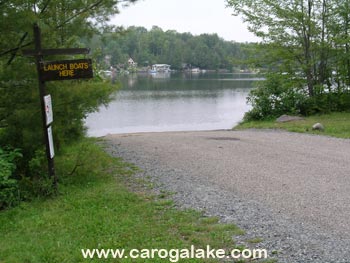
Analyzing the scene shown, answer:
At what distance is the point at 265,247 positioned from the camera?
438 cm

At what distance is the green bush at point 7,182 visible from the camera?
6.16 metres

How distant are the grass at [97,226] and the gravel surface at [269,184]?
0.40 m

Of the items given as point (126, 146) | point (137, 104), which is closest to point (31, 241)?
point (126, 146)

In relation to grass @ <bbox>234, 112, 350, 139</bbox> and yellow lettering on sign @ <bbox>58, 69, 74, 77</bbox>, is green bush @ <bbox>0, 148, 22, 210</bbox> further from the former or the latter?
grass @ <bbox>234, 112, 350, 139</bbox>

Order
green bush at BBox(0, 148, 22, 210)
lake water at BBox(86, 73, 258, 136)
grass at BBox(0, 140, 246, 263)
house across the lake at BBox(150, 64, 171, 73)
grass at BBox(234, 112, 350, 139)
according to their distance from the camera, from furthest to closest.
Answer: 1. house across the lake at BBox(150, 64, 171, 73)
2. lake water at BBox(86, 73, 258, 136)
3. grass at BBox(234, 112, 350, 139)
4. green bush at BBox(0, 148, 22, 210)
5. grass at BBox(0, 140, 246, 263)

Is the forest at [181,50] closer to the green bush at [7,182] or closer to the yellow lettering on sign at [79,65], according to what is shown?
the yellow lettering on sign at [79,65]

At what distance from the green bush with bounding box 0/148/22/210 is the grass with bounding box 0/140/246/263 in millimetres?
234

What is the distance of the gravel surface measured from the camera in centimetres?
457

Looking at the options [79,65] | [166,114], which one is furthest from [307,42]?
[79,65]

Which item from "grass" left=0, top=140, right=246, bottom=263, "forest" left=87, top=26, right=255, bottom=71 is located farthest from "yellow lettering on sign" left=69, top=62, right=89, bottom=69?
"forest" left=87, top=26, right=255, bottom=71

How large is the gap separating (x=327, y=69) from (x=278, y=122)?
13.9 feet

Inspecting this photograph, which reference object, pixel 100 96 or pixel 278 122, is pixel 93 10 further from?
Result: pixel 278 122

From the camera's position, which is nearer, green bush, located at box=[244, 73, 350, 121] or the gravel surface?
the gravel surface

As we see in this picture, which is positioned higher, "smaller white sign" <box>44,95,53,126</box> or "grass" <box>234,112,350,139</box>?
"smaller white sign" <box>44,95,53,126</box>
